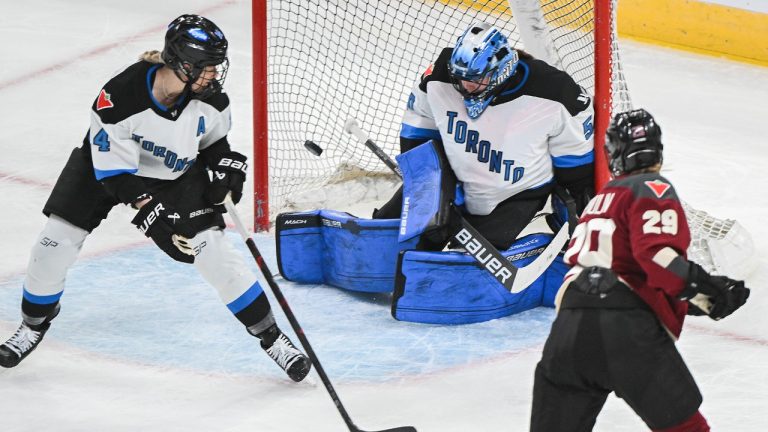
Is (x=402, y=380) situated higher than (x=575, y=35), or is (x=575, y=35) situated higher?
(x=575, y=35)

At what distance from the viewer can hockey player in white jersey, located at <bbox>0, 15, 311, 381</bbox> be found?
11.3 ft

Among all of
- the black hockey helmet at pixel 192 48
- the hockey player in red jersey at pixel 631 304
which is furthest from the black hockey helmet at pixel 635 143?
the black hockey helmet at pixel 192 48

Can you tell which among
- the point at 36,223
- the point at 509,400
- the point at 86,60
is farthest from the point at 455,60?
the point at 86,60

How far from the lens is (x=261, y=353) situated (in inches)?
152

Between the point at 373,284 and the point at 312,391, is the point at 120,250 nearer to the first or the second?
the point at 373,284

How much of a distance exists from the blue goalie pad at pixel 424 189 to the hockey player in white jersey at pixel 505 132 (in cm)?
5

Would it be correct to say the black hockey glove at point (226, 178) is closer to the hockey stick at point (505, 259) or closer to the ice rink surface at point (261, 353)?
the ice rink surface at point (261, 353)

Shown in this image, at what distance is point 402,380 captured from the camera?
12.0 ft

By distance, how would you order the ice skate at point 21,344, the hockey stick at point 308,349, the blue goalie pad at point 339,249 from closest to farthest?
1. the hockey stick at point 308,349
2. the ice skate at point 21,344
3. the blue goalie pad at point 339,249

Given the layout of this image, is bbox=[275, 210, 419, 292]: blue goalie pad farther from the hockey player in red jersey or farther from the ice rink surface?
the hockey player in red jersey

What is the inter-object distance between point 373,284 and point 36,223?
143cm

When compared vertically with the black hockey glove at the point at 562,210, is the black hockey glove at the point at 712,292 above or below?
above

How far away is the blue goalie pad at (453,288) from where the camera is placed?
401 cm

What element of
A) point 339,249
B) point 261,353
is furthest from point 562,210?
point 261,353
